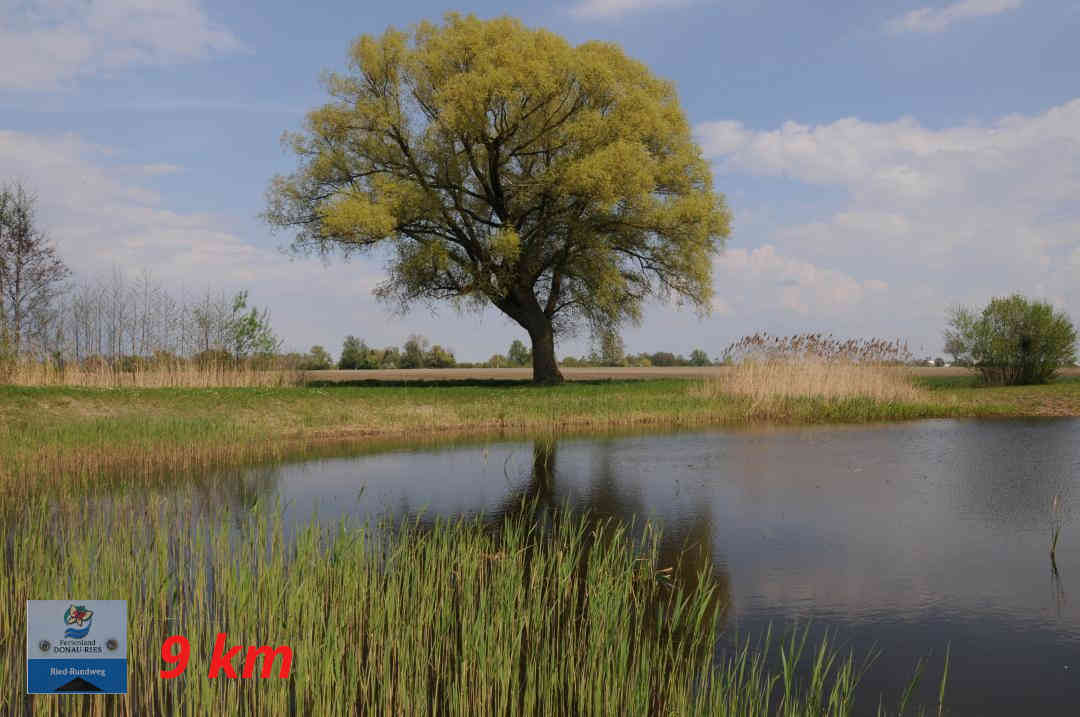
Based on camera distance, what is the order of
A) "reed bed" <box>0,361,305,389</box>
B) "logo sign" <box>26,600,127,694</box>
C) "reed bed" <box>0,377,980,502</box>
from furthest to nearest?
"reed bed" <box>0,361,305,389</box> < "reed bed" <box>0,377,980,502</box> < "logo sign" <box>26,600,127,694</box>

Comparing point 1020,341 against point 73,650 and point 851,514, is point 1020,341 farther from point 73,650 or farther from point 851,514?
point 73,650

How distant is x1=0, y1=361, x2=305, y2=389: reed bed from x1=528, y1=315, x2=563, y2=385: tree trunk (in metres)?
9.20

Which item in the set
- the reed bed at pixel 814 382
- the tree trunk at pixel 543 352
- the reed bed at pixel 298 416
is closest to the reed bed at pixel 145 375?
the reed bed at pixel 298 416

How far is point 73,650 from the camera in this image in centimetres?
374

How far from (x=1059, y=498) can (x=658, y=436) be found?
27.7ft

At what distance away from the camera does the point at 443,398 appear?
22719 mm

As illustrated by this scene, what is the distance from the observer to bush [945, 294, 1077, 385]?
28.2 m

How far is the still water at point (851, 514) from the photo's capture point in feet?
16.6

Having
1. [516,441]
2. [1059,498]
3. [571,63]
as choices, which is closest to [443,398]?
[516,441]

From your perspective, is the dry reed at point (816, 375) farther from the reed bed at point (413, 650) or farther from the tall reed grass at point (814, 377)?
the reed bed at point (413, 650)

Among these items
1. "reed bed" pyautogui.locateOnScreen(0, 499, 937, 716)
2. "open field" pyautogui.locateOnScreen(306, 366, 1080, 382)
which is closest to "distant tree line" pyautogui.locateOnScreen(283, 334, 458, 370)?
"open field" pyautogui.locateOnScreen(306, 366, 1080, 382)

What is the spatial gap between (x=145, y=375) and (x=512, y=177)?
14387 millimetres

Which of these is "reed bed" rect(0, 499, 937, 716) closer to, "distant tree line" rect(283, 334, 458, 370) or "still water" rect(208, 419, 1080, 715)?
"still water" rect(208, 419, 1080, 715)

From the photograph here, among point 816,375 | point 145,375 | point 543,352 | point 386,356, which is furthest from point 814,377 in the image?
point 386,356
